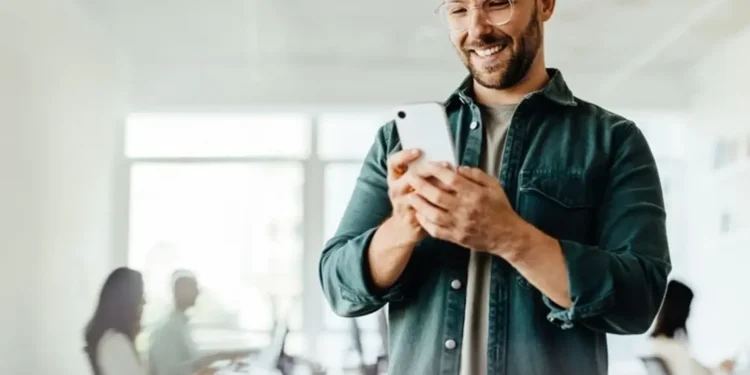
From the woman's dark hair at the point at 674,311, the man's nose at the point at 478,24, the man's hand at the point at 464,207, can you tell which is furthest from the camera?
the woman's dark hair at the point at 674,311

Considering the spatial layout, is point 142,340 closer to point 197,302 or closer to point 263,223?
point 197,302

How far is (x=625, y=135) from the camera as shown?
24.9 inches

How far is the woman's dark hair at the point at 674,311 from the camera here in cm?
89

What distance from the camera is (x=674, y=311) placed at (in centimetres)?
89

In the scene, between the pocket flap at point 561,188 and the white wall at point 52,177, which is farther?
the white wall at point 52,177

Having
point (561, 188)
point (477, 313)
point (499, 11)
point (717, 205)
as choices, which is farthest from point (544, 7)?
point (717, 205)

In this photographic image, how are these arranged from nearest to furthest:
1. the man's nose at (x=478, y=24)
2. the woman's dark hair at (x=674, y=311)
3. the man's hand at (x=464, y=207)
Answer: the man's hand at (x=464, y=207)
the man's nose at (x=478, y=24)
the woman's dark hair at (x=674, y=311)

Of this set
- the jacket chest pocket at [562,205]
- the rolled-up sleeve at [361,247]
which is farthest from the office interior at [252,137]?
the jacket chest pocket at [562,205]

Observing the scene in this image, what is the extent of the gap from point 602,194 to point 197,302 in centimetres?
53

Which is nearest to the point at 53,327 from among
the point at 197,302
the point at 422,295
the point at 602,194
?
the point at 197,302

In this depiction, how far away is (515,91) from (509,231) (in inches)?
6.7

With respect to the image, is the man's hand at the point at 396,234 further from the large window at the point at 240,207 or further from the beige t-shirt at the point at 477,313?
the large window at the point at 240,207

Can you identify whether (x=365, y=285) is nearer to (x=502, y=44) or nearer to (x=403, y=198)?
(x=403, y=198)

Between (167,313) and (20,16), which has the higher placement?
(20,16)
